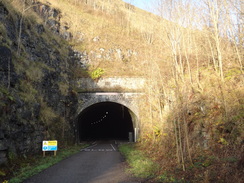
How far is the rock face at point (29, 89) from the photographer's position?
393 inches

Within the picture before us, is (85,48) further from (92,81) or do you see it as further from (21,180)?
Answer: (21,180)

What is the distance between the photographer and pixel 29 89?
1308 centimetres

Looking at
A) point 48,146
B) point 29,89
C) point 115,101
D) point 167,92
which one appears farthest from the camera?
point 115,101

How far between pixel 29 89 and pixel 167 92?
31.5ft

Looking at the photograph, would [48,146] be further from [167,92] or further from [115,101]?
[115,101]

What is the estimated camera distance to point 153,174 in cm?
776

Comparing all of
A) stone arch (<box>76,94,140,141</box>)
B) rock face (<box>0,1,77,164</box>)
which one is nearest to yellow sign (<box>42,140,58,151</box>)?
rock face (<box>0,1,77,164</box>)

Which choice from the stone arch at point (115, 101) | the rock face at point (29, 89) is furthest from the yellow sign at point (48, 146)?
the stone arch at point (115, 101)

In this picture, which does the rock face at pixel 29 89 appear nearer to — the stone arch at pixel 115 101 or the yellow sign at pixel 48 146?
the yellow sign at pixel 48 146

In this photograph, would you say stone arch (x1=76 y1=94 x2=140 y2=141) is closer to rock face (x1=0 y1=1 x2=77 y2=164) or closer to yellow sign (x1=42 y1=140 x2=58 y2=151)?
rock face (x1=0 y1=1 x2=77 y2=164)

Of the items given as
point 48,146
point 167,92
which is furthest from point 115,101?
point 48,146

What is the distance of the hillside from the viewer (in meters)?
8.13

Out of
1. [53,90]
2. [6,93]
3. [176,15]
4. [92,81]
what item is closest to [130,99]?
[92,81]

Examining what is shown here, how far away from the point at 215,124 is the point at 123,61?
20319 mm
